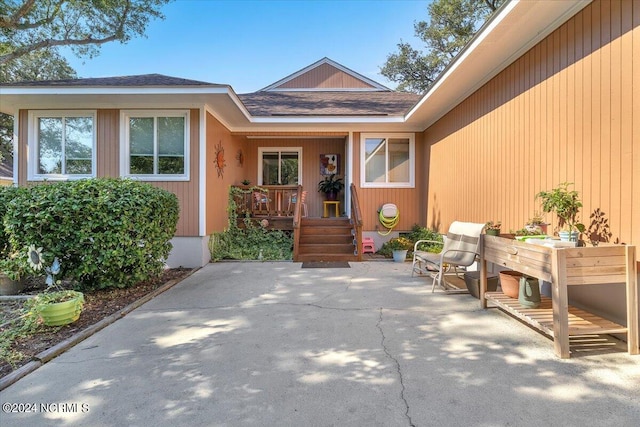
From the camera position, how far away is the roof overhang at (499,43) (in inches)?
132

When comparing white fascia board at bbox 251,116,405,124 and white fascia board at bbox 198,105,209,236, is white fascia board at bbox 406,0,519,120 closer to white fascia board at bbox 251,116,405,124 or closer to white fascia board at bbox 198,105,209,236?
white fascia board at bbox 251,116,405,124

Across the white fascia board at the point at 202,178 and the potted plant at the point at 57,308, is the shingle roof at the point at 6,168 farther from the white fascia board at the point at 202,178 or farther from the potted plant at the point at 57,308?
the potted plant at the point at 57,308

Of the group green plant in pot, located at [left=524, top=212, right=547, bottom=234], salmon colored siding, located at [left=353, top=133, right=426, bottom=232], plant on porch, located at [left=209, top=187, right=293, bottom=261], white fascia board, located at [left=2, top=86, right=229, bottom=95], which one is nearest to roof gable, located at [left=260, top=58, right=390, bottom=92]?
salmon colored siding, located at [left=353, top=133, right=426, bottom=232]

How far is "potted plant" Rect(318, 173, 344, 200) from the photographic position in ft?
30.8

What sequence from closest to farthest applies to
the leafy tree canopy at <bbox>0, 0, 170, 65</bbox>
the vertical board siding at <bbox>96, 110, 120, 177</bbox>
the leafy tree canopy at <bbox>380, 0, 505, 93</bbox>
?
1. the vertical board siding at <bbox>96, 110, 120, 177</bbox>
2. the leafy tree canopy at <bbox>0, 0, 170, 65</bbox>
3. the leafy tree canopy at <bbox>380, 0, 505, 93</bbox>

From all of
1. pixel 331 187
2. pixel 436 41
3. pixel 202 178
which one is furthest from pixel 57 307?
pixel 436 41

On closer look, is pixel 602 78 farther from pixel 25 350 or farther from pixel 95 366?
pixel 25 350

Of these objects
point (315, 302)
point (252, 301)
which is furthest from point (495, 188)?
point (252, 301)

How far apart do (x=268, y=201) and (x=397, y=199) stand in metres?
3.40

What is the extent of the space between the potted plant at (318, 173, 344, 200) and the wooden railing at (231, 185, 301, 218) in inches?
58.1

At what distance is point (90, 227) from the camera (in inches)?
149

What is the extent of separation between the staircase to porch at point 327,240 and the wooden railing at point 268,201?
732mm

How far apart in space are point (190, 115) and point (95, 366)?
509cm

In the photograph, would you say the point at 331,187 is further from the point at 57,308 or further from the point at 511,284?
the point at 57,308
